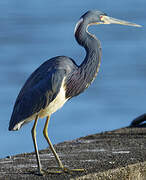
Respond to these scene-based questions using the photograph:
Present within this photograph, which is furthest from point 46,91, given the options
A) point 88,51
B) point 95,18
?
point 95,18

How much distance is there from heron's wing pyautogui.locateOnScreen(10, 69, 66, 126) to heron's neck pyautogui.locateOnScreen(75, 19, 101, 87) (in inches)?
13.2

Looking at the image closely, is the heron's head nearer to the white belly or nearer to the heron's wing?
the heron's wing

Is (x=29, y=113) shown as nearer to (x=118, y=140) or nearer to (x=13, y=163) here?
(x=13, y=163)

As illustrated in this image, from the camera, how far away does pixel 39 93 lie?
18.8 ft

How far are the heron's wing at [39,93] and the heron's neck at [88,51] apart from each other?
13.2 inches

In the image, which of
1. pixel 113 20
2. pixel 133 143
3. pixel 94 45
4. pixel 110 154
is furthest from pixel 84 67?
pixel 133 143

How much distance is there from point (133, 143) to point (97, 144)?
395mm

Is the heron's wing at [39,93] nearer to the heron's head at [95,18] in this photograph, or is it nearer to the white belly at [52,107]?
the white belly at [52,107]

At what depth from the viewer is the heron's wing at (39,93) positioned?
5719 millimetres

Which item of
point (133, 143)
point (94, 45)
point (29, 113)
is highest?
point (94, 45)

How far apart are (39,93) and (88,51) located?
653 millimetres

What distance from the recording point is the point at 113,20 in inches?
249

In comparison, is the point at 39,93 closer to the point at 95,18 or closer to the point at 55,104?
the point at 55,104

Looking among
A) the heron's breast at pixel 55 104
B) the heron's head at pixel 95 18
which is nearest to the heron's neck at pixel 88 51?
the heron's head at pixel 95 18
